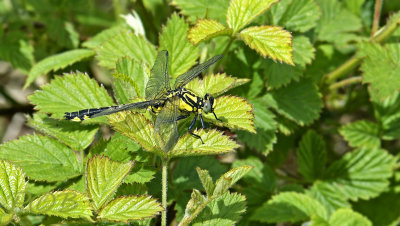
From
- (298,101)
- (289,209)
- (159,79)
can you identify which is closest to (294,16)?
(298,101)

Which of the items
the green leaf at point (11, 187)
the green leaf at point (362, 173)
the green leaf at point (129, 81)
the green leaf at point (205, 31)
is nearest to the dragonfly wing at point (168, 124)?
the green leaf at point (129, 81)

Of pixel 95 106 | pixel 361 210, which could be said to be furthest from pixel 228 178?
pixel 361 210

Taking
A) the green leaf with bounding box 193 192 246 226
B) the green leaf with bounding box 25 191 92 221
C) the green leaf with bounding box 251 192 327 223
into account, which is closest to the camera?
the green leaf with bounding box 25 191 92 221

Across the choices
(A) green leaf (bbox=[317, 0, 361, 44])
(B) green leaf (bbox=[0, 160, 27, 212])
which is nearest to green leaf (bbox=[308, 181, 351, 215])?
(A) green leaf (bbox=[317, 0, 361, 44])

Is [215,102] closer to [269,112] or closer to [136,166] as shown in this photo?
[136,166]

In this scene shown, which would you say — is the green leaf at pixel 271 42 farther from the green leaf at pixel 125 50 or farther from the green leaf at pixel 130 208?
the green leaf at pixel 130 208

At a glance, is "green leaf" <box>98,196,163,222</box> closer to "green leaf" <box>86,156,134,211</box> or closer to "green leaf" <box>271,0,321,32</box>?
"green leaf" <box>86,156,134,211</box>
